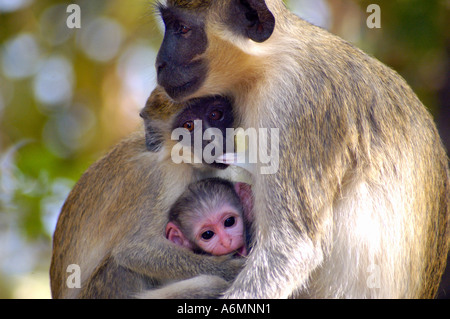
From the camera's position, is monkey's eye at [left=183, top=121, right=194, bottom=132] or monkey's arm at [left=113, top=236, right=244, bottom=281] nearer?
monkey's arm at [left=113, top=236, right=244, bottom=281]

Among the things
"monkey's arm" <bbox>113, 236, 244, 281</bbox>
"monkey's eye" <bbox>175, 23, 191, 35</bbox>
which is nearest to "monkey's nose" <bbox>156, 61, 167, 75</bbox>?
"monkey's eye" <bbox>175, 23, 191, 35</bbox>

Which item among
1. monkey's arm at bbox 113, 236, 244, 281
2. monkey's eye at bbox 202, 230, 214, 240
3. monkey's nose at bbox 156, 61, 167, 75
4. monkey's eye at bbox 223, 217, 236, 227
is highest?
monkey's nose at bbox 156, 61, 167, 75

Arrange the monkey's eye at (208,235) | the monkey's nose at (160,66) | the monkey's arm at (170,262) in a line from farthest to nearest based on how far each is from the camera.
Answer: the monkey's eye at (208,235) < the monkey's arm at (170,262) < the monkey's nose at (160,66)

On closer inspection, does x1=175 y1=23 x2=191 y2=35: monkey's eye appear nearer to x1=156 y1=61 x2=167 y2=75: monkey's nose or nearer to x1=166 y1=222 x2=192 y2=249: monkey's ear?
x1=156 y1=61 x2=167 y2=75: monkey's nose

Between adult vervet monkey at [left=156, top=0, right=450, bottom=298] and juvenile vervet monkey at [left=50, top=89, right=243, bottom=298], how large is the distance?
0.47m

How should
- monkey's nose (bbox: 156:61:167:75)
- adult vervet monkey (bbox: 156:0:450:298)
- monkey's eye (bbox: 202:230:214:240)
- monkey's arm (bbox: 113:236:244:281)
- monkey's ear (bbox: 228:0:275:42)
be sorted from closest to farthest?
adult vervet monkey (bbox: 156:0:450:298), monkey's ear (bbox: 228:0:275:42), monkey's nose (bbox: 156:61:167:75), monkey's arm (bbox: 113:236:244:281), monkey's eye (bbox: 202:230:214:240)

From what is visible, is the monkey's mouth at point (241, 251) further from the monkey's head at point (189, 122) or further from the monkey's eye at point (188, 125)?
the monkey's eye at point (188, 125)

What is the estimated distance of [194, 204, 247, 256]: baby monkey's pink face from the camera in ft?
15.5

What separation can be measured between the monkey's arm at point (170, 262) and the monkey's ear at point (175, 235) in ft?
0.54

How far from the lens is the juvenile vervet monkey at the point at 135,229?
15.0 feet

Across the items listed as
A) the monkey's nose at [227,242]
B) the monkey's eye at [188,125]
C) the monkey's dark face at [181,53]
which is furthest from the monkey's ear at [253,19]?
the monkey's nose at [227,242]
